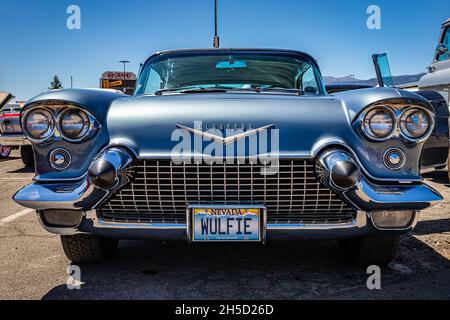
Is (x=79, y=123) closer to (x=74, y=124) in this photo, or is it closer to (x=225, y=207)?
(x=74, y=124)

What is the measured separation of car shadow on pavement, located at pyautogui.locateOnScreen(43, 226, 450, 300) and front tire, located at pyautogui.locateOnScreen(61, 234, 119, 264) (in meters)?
0.06

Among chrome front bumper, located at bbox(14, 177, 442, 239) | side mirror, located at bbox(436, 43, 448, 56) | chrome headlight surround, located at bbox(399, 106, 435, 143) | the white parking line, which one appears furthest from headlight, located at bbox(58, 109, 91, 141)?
side mirror, located at bbox(436, 43, 448, 56)

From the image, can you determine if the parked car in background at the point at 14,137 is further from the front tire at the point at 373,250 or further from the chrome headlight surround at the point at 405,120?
the chrome headlight surround at the point at 405,120

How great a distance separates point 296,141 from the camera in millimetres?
2398

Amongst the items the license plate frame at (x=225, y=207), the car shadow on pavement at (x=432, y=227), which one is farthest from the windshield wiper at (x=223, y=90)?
the car shadow on pavement at (x=432, y=227)

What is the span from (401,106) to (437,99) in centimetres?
276

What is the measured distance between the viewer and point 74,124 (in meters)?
2.53

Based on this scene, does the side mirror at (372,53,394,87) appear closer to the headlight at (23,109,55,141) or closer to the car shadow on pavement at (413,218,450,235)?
the car shadow on pavement at (413,218,450,235)

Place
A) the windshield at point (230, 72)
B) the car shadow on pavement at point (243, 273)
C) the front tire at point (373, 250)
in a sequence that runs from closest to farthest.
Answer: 1. the car shadow on pavement at point (243, 273)
2. the front tire at point (373, 250)
3. the windshield at point (230, 72)

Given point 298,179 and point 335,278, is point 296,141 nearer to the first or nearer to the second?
point 298,179

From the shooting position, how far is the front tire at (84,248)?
2770mm

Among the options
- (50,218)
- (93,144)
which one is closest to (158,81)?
(93,144)

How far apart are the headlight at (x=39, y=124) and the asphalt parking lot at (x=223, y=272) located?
2.77 ft

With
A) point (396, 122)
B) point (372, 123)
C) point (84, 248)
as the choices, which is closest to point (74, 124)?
point (84, 248)
